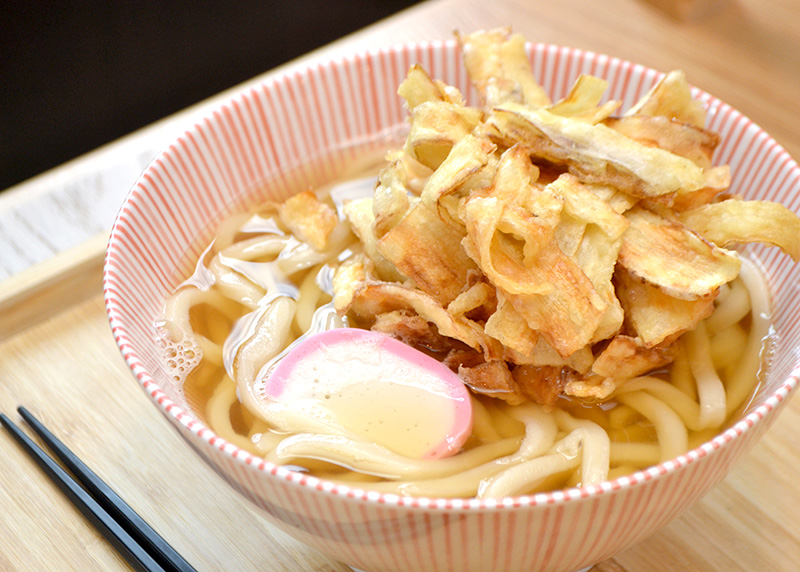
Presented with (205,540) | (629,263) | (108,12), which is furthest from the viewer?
(108,12)

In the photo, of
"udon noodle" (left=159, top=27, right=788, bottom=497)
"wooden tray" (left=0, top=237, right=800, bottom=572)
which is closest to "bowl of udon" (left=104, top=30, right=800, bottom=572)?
"udon noodle" (left=159, top=27, right=788, bottom=497)

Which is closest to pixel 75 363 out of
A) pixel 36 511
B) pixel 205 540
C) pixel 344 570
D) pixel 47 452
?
pixel 47 452

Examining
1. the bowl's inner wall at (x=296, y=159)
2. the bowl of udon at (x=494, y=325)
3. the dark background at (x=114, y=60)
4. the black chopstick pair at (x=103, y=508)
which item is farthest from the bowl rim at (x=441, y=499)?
the dark background at (x=114, y=60)

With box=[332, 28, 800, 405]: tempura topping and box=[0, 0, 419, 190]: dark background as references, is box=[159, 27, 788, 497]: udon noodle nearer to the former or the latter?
box=[332, 28, 800, 405]: tempura topping

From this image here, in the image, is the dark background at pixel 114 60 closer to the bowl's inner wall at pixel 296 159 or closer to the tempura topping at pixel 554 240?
the bowl's inner wall at pixel 296 159

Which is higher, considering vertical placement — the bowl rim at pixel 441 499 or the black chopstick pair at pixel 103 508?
the bowl rim at pixel 441 499

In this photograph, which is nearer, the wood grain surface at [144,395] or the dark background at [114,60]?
the wood grain surface at [144,395]

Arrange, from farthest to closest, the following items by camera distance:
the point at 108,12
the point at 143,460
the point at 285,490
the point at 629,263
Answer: the point at 108,12 < the point at 143,460 < the point at 629,263 < the point at 285,490

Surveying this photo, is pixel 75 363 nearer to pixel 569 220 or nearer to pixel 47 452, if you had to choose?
pixel 47 452
